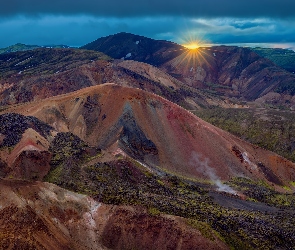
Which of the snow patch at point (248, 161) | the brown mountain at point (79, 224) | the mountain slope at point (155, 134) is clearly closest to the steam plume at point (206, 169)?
the mountain slope at point (155, 134)

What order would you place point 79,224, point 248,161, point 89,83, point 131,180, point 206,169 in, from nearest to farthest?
point 79,224, point 131,180, point 206,169, point 248,161, point 89,83

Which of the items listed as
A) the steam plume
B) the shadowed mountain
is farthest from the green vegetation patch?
the steam plume

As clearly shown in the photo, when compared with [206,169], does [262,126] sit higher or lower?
higher

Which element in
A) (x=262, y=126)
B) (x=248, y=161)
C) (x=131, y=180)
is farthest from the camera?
(x=262, y=126)

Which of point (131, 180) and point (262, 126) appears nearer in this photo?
point (131, 180)

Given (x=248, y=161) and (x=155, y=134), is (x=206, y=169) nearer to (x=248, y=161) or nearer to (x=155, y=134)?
(x=248, y=161)

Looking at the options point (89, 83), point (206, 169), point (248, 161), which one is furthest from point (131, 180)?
point (89, 83)

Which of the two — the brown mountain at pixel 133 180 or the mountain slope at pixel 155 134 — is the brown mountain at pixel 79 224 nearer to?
the brown mountain at pixel 133 180

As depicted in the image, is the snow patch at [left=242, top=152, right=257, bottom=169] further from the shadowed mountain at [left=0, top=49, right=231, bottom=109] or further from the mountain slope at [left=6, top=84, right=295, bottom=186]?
the shadowed mountain at [left=0, top=49, right=231, bottom=109]

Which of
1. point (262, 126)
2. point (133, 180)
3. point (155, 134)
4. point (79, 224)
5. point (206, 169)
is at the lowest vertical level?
point (206, 169)
